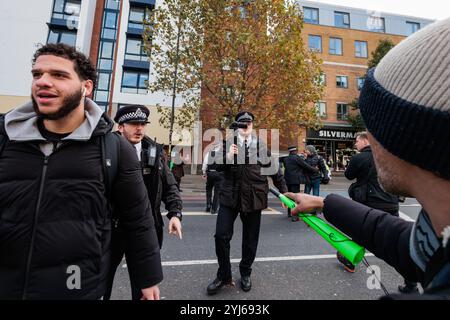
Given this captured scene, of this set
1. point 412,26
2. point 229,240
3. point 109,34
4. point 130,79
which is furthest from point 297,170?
point 412,26

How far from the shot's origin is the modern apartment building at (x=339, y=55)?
78.8 ft

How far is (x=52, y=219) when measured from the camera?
4.23ft

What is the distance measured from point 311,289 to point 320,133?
2280cm

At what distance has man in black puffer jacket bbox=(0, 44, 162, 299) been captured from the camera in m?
1.24

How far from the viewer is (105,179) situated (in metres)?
1.47

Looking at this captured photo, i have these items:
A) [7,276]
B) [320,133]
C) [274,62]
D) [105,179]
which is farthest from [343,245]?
[320,133]

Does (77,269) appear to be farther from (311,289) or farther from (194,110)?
(194,110)

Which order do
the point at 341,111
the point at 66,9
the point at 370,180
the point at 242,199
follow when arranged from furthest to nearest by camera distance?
1. the point at 341,111
2. the point at 66,9
3. the point at 370,180
4. the point at 242,199

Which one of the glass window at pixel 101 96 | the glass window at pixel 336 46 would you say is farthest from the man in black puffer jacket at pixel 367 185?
the glass window at pixel 336 46

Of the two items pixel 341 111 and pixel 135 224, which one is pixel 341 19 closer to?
pixel 341 111

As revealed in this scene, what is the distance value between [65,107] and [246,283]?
2.62 metres

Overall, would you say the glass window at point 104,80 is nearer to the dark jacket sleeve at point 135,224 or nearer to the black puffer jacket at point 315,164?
the black puffer jacket at point 315,164

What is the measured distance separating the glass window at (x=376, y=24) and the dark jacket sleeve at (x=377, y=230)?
32292 mm

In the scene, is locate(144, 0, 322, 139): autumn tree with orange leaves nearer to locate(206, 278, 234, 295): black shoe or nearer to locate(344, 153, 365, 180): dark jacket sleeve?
locate(344, 153, 365, 180): dark jacket sleeve
